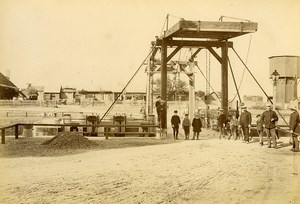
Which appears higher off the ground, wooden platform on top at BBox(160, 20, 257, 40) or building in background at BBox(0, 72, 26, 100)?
wooden platform on top at BBox(160, 20, 257, 40)

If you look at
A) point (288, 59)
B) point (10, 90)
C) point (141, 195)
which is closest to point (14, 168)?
point (141, 195)

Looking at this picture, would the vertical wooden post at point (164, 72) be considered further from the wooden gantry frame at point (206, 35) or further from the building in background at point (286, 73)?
the building in background at point (286, 73)

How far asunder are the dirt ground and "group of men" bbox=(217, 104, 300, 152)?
730 millimetres

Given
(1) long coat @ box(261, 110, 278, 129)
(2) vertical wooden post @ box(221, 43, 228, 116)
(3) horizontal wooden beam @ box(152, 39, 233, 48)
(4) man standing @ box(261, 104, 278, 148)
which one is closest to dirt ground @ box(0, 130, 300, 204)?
(4) man standing @ box(261, 104, 278, 148)

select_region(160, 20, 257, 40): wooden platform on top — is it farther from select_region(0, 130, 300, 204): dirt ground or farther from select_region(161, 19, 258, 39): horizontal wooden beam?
select_region(0, 130, 300, 204): dirt ground

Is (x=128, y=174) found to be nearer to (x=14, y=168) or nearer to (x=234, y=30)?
(x=14, y=168)

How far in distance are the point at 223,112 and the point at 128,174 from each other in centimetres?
680

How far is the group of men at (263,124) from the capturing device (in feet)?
32.7

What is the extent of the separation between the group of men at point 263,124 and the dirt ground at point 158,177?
73cm

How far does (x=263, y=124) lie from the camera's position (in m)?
10.8

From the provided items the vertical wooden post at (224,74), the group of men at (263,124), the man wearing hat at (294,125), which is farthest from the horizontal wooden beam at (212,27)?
the man wearing hat at (294,125)

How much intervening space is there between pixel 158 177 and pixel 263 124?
4645mm

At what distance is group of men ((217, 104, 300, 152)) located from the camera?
9.98 meters

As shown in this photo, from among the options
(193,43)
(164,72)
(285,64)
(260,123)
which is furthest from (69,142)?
(285,64)
